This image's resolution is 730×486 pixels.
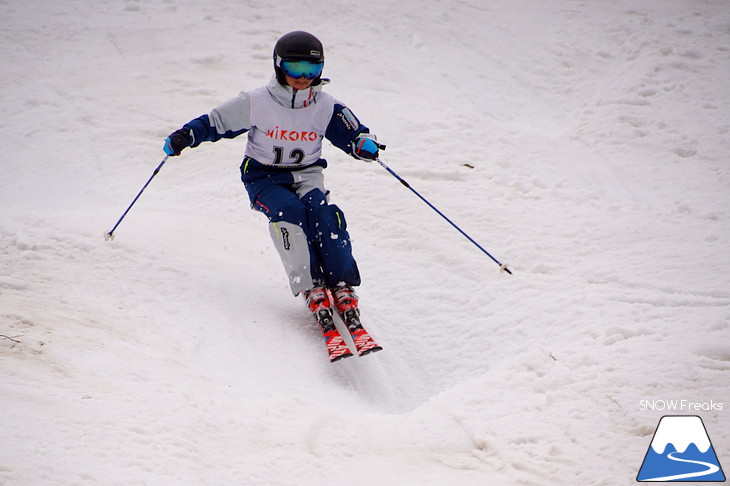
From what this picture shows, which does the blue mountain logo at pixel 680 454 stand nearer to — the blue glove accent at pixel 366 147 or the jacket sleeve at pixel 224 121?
the blue glove accent at pixel 366 147

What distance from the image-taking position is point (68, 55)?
8.88 m

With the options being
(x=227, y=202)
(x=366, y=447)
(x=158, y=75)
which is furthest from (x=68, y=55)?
(x=366, y=447)

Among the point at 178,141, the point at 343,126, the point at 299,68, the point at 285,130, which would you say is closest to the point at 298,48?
the point at 299,68

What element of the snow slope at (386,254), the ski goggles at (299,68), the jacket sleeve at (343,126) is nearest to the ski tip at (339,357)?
the snow slope at (386,254)

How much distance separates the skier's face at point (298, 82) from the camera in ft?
14.6

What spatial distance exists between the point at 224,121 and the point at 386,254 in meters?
1.73

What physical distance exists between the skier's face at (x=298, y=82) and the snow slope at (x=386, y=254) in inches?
59.1

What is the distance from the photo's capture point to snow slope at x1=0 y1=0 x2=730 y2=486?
9.52ft

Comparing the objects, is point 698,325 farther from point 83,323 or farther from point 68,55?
point 68,55

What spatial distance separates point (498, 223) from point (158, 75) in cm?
523

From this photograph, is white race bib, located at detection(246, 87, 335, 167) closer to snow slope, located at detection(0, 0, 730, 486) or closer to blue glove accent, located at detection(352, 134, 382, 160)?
blue glove accent, located at detection(352, 134, 382, 160)

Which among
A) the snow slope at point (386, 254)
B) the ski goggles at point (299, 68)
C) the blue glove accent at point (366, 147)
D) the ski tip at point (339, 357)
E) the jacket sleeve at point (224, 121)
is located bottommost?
the ski tip at point (339, 357)

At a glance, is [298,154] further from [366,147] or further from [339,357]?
[339,357]

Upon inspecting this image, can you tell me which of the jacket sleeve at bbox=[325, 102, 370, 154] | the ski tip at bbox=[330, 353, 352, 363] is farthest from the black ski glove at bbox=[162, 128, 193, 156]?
the ski tip at bbox=[330, 353, 352, 363]
